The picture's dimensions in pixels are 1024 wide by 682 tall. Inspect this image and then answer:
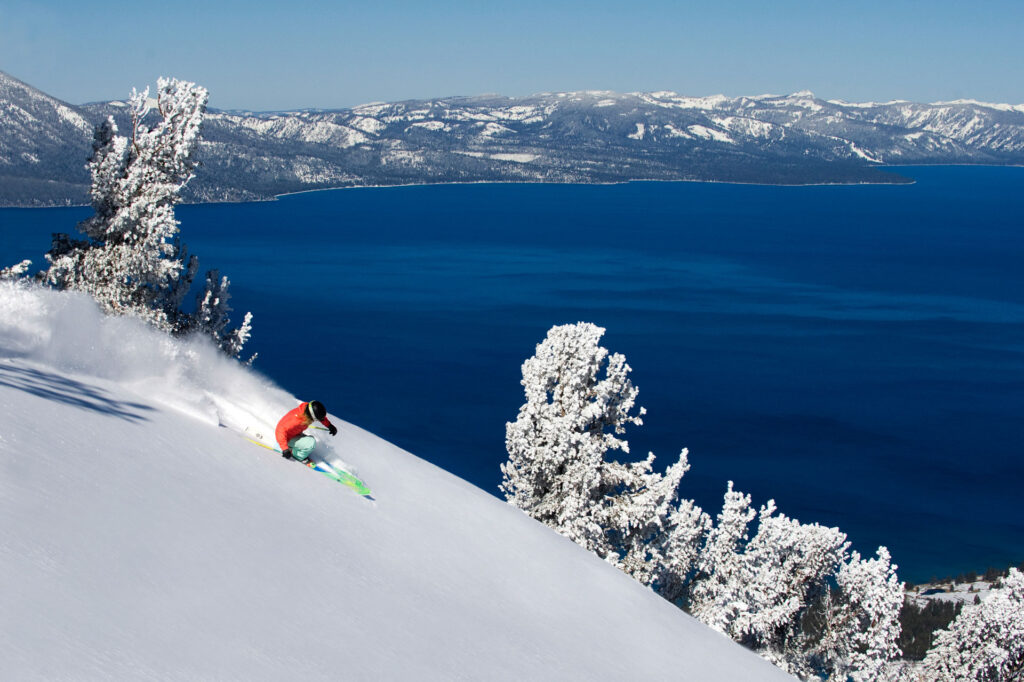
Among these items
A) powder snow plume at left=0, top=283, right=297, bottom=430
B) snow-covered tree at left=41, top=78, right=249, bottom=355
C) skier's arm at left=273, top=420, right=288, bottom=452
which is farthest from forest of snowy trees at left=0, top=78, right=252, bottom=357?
skier's arm at left=273, top=420, right=288, bottom=452

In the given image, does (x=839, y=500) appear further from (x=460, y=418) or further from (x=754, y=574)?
(x=754, y=574)

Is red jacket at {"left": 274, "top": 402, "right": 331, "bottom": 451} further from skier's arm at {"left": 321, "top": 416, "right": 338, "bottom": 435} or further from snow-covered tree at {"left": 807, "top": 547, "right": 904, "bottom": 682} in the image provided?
snow-covered tree at {"left": 807, "top": 547, "right": 904, "bottom": 682}

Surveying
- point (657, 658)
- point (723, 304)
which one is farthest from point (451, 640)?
point (723, 304)

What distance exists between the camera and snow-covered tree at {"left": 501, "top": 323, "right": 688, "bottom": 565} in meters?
17.6

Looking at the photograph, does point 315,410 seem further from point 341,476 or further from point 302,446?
point 341,476

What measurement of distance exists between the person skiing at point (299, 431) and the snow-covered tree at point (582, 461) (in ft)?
24.0

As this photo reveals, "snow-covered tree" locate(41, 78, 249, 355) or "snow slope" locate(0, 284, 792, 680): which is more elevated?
"snow-covered tree" locate(41, 78, 249, 355)

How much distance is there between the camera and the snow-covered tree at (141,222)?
18297 millimetres

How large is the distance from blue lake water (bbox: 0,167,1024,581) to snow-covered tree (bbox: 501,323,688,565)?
Answer: 3231cm

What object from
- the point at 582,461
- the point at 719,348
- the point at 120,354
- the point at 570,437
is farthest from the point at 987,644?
the point at 719,348

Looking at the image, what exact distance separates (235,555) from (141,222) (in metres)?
13.0

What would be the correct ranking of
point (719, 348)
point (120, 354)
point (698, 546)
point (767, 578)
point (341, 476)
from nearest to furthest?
point (341, 476), point (120, 354), point (767, 578), point (698, 546), point (719, 348)

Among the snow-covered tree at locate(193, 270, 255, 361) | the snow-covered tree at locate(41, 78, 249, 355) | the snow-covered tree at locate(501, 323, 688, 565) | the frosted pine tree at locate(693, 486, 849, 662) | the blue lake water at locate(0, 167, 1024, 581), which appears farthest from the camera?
the blue lake water at locate(0, 167, 1024, 581)

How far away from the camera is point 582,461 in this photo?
17797 mm
